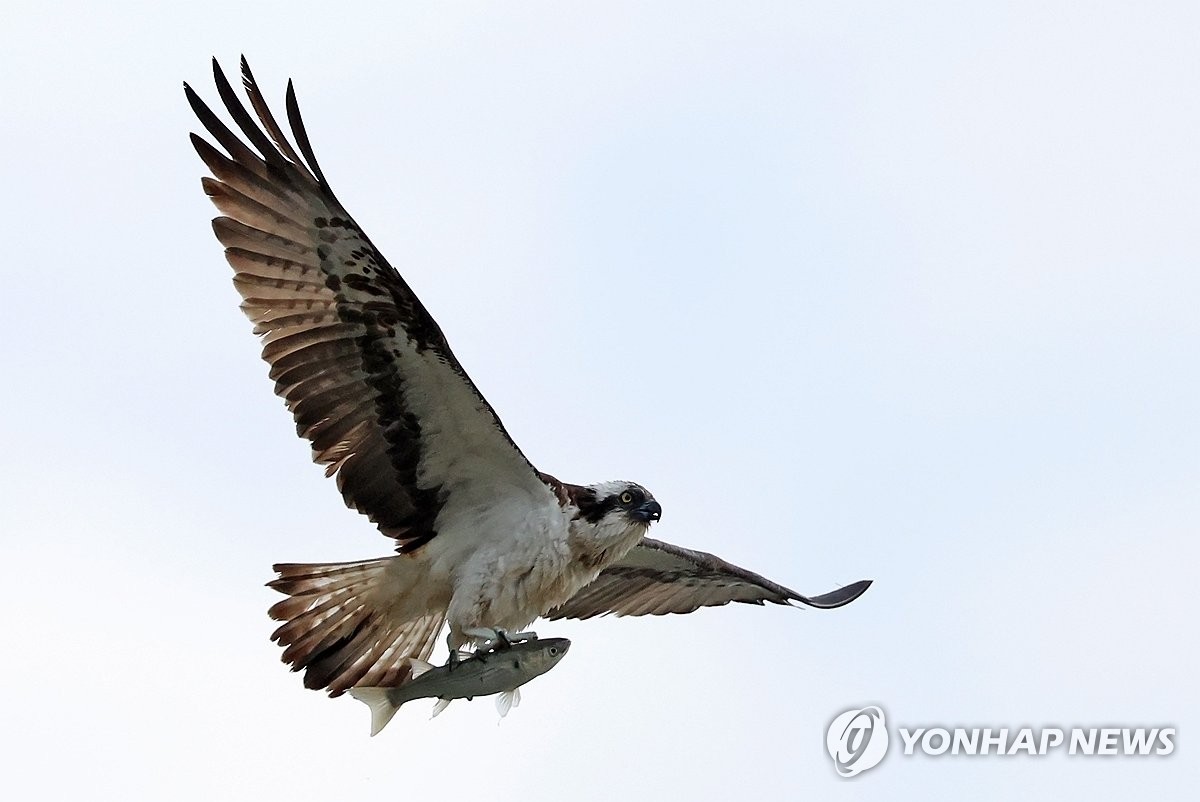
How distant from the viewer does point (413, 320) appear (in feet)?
36.6

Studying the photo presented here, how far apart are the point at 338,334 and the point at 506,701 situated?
2408 millimetres

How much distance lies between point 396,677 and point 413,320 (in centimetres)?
232

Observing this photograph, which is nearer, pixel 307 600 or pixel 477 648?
pixel 477 648

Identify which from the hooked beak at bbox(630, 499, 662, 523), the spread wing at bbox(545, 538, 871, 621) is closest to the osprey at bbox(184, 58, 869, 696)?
the hooked beak at bbox(630, 499, 662, 523)

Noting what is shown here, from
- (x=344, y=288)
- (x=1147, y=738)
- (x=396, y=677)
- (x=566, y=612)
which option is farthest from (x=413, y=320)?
(x=1147, y=738)

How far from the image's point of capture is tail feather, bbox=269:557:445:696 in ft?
38.4

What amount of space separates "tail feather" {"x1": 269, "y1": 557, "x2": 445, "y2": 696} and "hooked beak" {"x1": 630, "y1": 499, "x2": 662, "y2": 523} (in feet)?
4.85

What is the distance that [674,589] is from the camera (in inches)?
551

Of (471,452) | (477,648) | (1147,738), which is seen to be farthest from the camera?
(1147,738)

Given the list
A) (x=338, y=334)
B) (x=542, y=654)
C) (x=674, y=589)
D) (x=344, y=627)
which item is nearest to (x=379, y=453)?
(x=338, y=334)

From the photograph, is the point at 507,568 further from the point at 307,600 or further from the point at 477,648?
the point at 307,600

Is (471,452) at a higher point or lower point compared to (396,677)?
higher

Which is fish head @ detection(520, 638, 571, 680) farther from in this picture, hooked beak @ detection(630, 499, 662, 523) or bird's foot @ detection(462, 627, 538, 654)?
hooked beak @ detection(630, 499, 662, 523)

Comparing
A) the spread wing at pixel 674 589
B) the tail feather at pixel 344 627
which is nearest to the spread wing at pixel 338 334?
the tail feather at pixel 344 627
